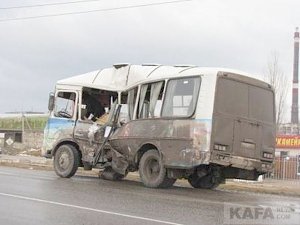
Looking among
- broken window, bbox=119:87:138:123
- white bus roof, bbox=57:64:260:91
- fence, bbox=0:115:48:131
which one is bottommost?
broken window, bbox=119:87:138:123

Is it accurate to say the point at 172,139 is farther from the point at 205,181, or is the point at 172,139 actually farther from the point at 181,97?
the point at 205,181

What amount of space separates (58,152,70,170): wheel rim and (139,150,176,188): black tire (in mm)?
3137

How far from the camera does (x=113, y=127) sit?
16266 millimetres

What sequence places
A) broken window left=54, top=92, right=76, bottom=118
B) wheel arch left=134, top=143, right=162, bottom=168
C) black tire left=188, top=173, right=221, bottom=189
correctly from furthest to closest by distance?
broken window left=54, top=92, right=76, bottom=118 < black tire left=188, top=173, right=221, bottom=189 < wheel arch left=134, top=143, right=162, bottom=168

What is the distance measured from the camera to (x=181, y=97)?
1395 centimetres

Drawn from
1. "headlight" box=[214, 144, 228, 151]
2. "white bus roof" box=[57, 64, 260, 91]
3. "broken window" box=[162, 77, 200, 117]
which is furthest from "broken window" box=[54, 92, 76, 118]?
"headlight" box=[214, 144, 228, 151]

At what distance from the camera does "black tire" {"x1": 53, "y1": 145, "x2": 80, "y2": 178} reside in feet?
55.4

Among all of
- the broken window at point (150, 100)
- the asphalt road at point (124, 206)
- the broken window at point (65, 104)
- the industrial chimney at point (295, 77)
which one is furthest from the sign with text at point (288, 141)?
the asphalt road at point (124, 206)

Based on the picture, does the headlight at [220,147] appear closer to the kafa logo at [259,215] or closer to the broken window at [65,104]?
the kafa logo at [259,215]

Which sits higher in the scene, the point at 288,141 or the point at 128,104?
the point at 288,141

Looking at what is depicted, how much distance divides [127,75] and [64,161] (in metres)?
3.38

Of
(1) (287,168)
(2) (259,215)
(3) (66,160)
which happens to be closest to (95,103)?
(3) (66,160)

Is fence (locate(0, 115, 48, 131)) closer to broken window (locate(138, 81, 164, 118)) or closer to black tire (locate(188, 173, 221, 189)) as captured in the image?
black tire (locate(188, 173, 221, 189))

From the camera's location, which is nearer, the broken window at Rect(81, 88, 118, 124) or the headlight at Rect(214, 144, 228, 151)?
the headlight at Rect(214, 144, 228, 151)
